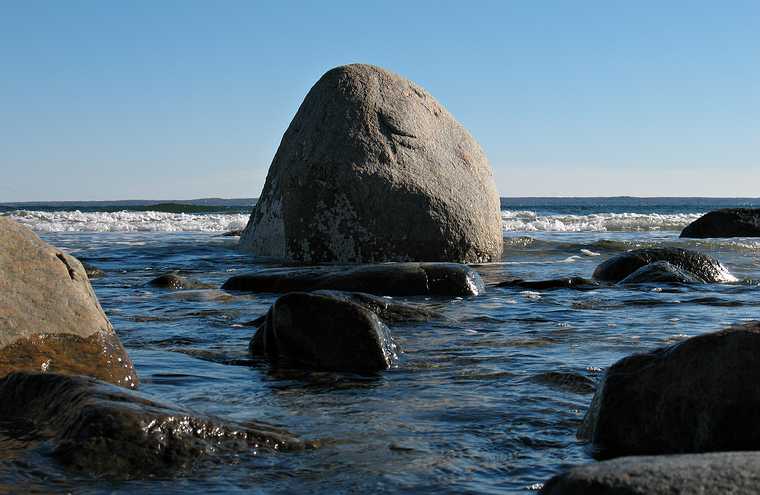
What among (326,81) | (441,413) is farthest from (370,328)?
(326,81)

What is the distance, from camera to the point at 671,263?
9367 millimetres

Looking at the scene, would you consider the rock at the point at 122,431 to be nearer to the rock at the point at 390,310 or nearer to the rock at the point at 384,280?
the rock at the point at 390,310

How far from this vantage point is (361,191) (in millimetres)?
10539

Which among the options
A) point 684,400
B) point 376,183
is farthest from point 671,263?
point 684,400

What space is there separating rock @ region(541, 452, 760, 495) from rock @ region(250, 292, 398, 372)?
8.32 feet

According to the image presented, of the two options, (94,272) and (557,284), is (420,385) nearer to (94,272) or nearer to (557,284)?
(557,284)

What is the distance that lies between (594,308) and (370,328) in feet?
8.77

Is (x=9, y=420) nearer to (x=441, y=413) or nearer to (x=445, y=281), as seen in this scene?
(x=441, y=413)

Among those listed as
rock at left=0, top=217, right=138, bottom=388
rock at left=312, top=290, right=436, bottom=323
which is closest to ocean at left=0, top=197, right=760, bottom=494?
rock at left=312, top=290, right=436, bottom=323

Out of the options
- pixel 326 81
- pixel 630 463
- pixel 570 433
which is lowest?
pixel 570 433

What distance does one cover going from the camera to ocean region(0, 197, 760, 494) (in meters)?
2.98

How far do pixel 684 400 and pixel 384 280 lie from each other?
4669mm

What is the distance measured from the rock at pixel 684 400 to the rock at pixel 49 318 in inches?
78.9

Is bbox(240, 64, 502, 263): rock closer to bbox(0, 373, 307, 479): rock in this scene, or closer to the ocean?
the ocean
